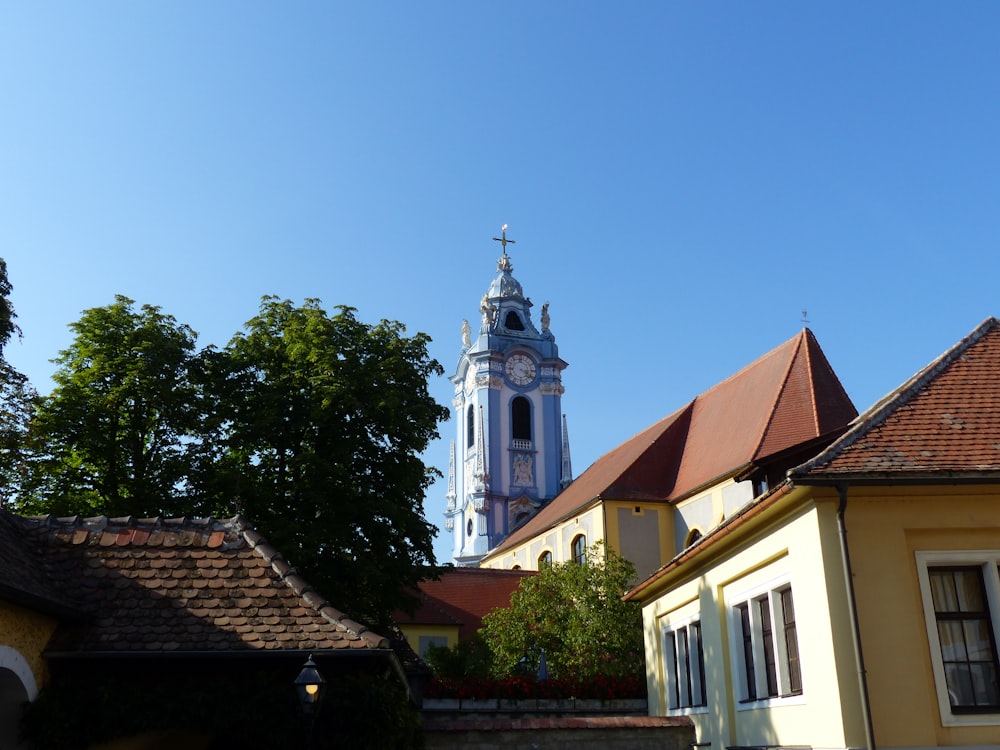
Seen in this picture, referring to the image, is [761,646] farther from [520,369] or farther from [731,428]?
[520,369]

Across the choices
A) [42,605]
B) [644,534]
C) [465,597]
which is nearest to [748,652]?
A: [42,605]

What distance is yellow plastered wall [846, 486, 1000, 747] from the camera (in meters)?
10.8

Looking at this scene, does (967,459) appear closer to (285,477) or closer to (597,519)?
(285,477)

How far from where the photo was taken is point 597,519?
34.6 meters

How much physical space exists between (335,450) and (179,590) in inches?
529

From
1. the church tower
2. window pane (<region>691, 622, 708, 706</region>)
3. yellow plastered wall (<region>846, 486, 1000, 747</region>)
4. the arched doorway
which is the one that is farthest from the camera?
the church tower

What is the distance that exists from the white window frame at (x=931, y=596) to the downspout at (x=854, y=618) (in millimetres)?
859

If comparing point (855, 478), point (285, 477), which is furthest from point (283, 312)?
point (855, 478)

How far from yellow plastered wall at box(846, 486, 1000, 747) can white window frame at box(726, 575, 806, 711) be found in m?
1.15

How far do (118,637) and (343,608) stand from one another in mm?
13368

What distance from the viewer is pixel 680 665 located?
17922mm

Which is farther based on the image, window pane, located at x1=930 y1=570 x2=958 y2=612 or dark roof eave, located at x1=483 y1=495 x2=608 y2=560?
dark roof eave, located at x1=483 y1=495 x2=608 y2=560

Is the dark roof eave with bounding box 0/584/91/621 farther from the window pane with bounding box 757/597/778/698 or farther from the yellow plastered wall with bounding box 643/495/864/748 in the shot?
the window pane with bounding box 757/597/778/698

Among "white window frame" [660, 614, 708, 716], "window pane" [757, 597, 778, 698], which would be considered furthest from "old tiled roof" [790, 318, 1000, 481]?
"white window frame" [660, 614, 708, 716]
